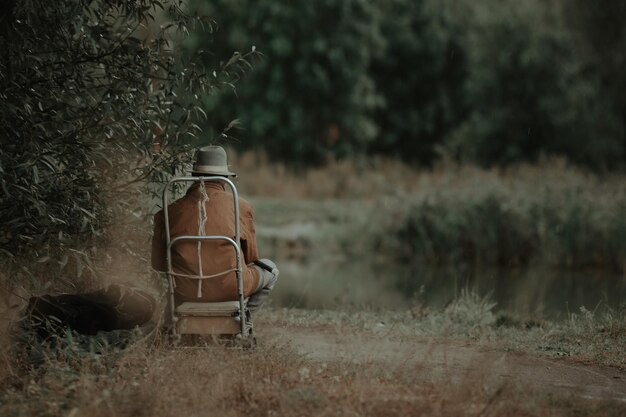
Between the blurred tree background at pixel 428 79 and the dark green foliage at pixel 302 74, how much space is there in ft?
0.16

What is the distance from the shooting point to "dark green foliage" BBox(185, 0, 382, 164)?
35094 mm

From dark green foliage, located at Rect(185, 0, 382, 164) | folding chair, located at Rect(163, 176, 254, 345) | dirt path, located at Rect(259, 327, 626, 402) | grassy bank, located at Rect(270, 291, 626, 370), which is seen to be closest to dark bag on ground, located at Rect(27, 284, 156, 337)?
folding chair, located at Rect(163, 176, 254, 345)

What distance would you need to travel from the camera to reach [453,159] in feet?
115

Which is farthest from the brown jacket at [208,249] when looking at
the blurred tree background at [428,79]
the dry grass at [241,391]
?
the blurred tree background at [428,79]

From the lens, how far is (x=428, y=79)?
39781mm

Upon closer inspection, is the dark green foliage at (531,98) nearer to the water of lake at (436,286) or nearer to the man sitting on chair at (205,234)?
the water of lake at (436,286)

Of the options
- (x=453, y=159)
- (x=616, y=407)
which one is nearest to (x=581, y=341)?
(x=616, y=407)

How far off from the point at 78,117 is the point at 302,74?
91.1ft

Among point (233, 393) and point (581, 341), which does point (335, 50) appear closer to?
point (581, 341)

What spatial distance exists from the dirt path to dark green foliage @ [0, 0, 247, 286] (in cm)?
193

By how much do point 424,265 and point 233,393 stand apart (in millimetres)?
14859

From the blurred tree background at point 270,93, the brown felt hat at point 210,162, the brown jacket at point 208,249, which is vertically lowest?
the brown jacket at point 208,249

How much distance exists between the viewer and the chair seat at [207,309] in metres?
7.23

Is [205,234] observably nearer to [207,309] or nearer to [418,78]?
[207,309]
